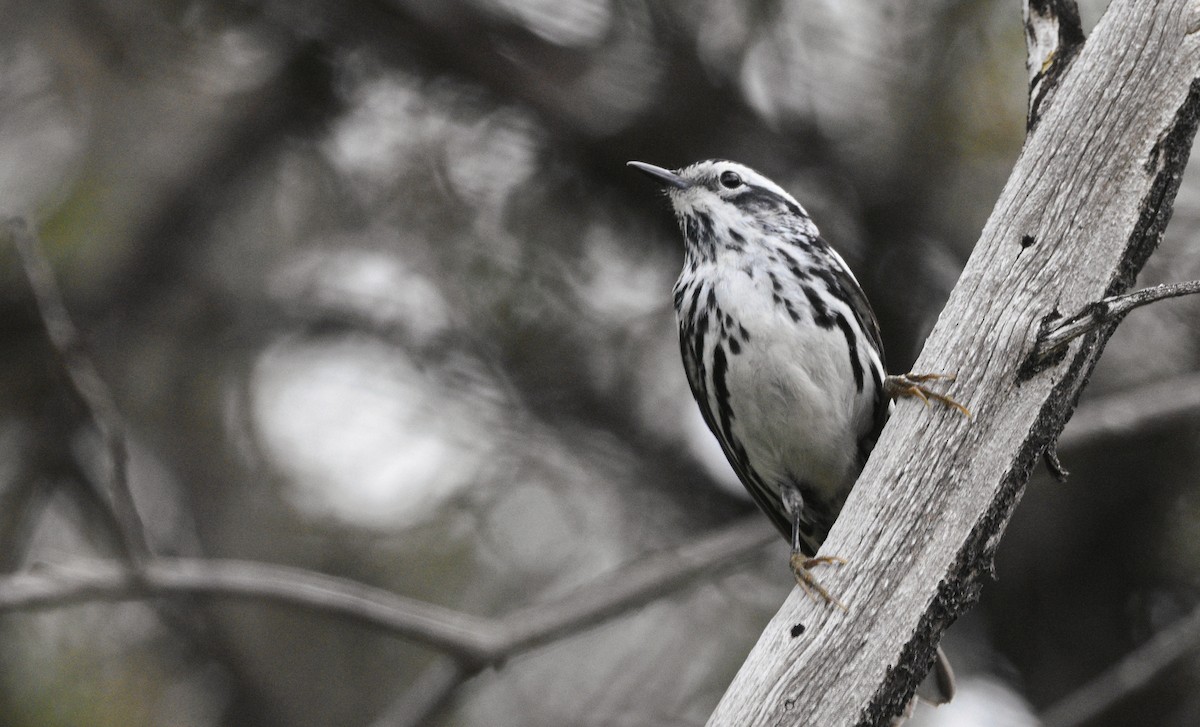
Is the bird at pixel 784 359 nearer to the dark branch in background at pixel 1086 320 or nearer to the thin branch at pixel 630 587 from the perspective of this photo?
the thin branch at pixel 630 587

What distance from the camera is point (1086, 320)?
2.92 meters

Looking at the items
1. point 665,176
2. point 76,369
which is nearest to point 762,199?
point 665,176

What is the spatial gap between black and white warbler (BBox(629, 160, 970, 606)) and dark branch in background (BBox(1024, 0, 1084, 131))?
1.11 metres

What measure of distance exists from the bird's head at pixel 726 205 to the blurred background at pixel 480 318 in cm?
82

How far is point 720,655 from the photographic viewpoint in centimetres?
678

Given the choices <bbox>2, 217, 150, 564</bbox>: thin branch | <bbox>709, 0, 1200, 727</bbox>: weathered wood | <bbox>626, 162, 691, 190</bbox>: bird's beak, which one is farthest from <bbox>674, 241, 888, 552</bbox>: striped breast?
<bbox>2, 217, 150, 564</bbox>: thin branch

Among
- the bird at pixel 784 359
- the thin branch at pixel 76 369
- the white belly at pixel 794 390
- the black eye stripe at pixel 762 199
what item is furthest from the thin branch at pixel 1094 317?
the thin branch at pixel 76 369

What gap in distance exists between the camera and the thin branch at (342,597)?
411cm

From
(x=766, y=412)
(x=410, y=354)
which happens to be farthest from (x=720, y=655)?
(x=766, y=412)

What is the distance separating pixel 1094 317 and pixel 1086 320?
0.02m

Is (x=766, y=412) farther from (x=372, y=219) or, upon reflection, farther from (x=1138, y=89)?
(x=372, y=219)

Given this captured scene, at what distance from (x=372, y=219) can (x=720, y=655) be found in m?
2.92

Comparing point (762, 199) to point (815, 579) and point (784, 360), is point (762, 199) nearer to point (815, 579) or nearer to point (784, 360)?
point (784, 360)

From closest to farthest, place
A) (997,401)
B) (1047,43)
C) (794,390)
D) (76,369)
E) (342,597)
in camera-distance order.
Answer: (997,401) → (1047,43) → (76,369) → (794,390) → (342,597)
